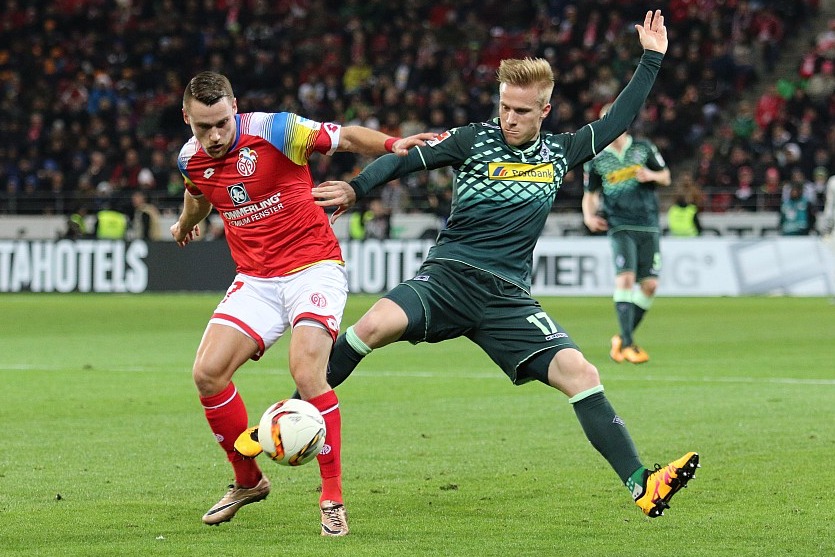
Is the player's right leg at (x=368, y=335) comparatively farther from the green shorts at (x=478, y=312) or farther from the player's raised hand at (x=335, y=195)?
the player's raised hand at (x=335, y=195)

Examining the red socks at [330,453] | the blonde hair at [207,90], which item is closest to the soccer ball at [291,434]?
the red socks at [330,453]

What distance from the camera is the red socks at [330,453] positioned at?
5.48 metres

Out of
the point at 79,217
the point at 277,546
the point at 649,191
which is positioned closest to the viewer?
the point at 277,546

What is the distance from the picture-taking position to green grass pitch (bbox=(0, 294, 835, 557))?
5.22 m

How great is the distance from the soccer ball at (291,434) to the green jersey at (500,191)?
1.08 m

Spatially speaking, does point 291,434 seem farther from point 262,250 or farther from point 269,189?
point 269,189

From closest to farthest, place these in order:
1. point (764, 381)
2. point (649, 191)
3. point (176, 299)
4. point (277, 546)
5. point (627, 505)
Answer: point (277, 546), point (627, 505), point (764, 381), point (649, 191), point (176, 299)

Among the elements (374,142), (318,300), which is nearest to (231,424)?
(318,300)

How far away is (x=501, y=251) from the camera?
596cm

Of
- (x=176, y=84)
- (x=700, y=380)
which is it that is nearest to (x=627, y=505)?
(x=700, y=380)

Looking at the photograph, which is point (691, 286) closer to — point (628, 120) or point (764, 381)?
point (764, 381)

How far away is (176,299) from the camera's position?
920 inches

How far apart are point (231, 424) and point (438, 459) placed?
62.1 inches

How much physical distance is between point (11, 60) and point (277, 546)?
32.5 meters
